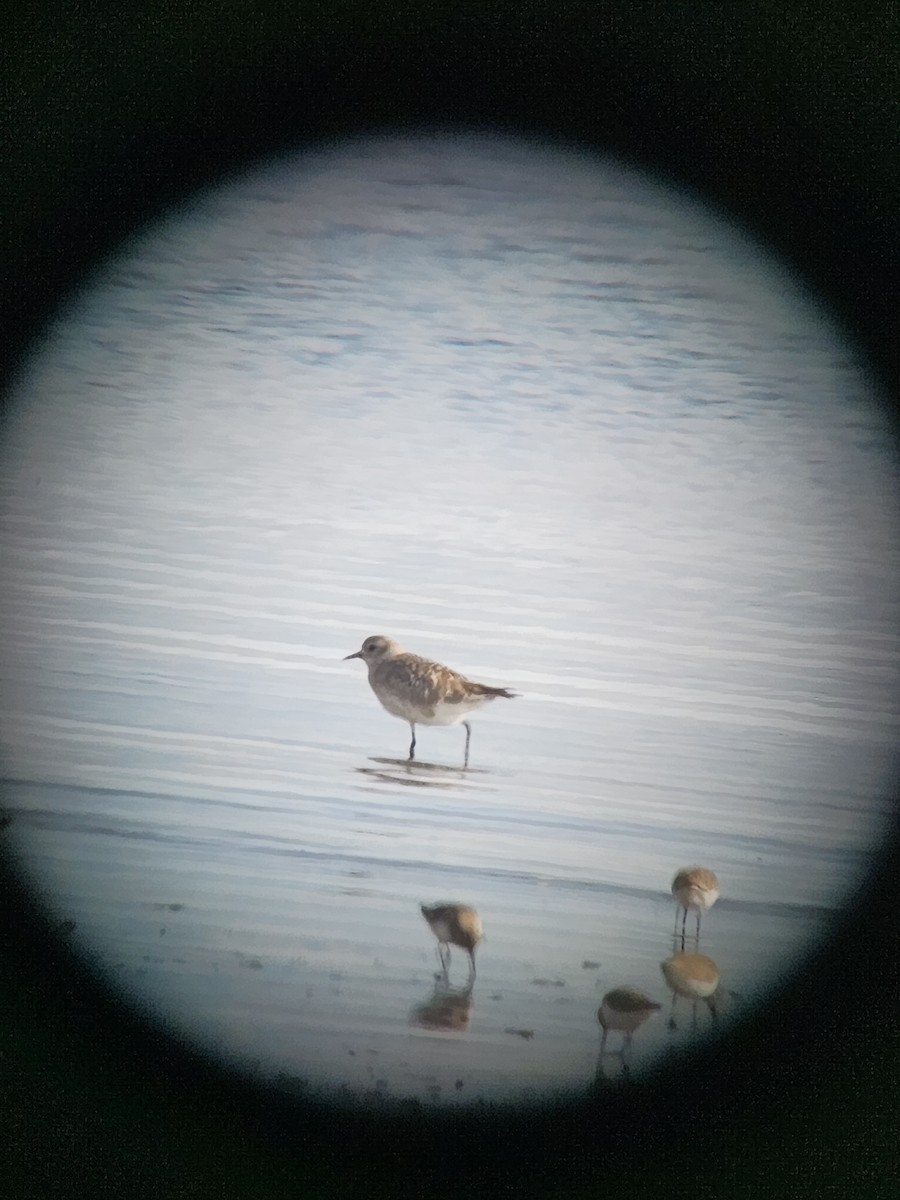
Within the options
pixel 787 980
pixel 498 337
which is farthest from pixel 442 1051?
pixel 498 337

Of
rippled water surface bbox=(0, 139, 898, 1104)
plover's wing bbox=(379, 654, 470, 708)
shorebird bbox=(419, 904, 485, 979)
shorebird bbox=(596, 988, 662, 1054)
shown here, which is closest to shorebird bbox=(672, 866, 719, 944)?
rippled water surface bbox=(0, 139, 898, 1104)

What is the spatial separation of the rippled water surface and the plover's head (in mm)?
29

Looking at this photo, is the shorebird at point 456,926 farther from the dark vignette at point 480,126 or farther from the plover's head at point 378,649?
the plover's head at point 378,649

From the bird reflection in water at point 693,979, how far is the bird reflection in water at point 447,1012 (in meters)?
0.25

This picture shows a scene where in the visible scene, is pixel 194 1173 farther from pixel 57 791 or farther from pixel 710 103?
pixel 710 103

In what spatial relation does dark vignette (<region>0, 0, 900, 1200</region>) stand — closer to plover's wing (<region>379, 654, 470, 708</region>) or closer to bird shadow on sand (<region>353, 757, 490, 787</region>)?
bird shadow on sand (<region>353, 757, 490, 787</region>)

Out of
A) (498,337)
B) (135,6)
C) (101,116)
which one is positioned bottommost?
(498,337)

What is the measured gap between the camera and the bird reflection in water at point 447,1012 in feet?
4.79

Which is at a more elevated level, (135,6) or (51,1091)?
(135,6)

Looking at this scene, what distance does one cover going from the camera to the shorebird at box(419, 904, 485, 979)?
1.44 meters

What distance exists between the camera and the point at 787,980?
4.82 ft

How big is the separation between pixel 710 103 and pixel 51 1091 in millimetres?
1478

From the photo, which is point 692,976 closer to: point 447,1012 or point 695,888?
point 695,888

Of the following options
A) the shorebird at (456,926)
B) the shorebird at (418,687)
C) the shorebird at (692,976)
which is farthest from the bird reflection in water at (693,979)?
the shorebird at (418,687)
